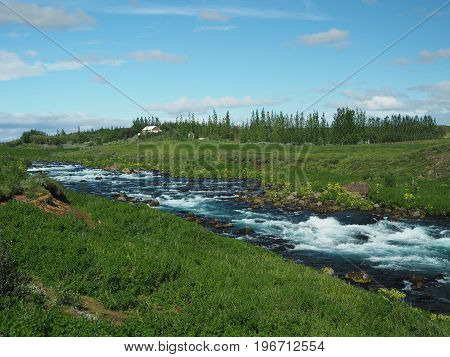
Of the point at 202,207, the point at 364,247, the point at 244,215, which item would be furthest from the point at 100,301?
the point at 202,207

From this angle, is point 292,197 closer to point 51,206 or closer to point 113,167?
point 51,206

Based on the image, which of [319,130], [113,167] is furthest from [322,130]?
[113,167]

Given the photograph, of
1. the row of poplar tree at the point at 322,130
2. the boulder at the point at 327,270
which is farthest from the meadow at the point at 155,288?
the row of poplar tree at the point at 322,130

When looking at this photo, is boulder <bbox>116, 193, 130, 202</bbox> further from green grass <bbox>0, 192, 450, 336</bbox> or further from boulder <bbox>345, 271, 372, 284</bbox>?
boulder <bbox>345, 271, 372, 284</bbox>

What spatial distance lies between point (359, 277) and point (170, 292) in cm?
965

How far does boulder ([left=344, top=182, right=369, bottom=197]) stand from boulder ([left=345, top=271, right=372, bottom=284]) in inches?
833

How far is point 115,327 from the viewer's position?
9664 mm

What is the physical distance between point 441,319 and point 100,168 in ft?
247

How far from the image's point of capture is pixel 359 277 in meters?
18.6

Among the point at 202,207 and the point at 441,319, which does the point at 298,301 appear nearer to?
the point at 441,319

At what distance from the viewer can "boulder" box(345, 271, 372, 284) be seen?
18.3 meters

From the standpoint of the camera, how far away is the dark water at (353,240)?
18766mm

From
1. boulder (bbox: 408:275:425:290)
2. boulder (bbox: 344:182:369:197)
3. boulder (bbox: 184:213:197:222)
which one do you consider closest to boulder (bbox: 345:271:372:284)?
boulder (bbox: 408:275:425:290)

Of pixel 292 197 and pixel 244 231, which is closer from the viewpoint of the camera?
pixel 244 231
